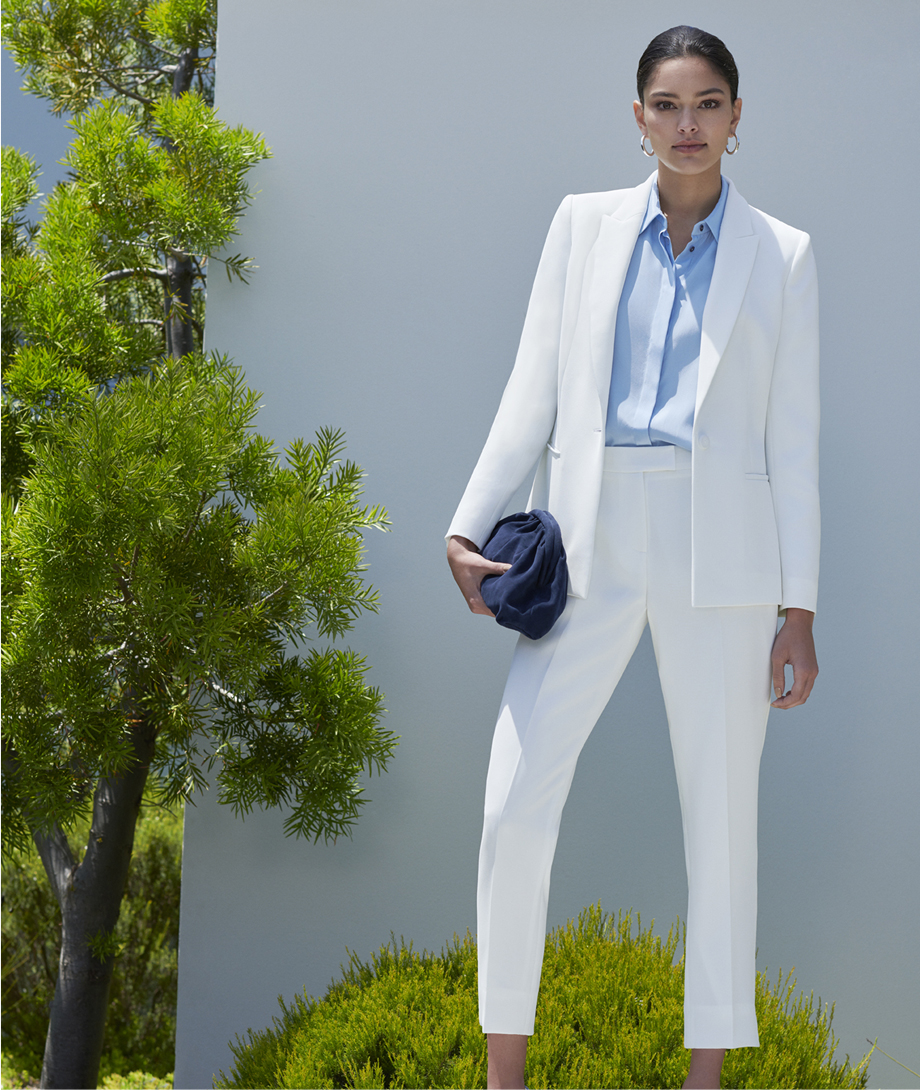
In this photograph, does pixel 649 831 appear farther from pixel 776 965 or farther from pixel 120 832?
pixel 120 832

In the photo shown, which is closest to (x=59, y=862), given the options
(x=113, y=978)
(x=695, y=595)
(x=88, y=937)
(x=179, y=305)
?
(x=88, y=937)

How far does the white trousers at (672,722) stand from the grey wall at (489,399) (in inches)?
45.0

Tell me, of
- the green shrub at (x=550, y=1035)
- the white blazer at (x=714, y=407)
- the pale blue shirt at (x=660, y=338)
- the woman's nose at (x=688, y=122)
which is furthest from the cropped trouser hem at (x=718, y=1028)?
the woman's nose at (x=688, y=122)

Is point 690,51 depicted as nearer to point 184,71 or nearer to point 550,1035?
point 550,1035

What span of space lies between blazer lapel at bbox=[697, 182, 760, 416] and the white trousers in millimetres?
170

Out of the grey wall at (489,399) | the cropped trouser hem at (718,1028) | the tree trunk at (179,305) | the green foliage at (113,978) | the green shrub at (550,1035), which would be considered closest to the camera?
the cropped trouser hem at (718,1028)

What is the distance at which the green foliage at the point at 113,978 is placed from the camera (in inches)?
166

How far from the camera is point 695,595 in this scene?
1792 mm

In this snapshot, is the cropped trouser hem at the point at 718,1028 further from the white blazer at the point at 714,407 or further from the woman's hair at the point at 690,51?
the woman's hair at the point at 690,51

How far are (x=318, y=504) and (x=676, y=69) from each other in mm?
1154

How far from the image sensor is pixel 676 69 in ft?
6.02

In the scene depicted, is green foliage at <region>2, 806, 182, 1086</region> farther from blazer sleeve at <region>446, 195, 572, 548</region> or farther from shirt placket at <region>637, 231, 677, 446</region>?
shirt placket at <region>637, 231, 677, 446</region>

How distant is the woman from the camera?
70.5 inches

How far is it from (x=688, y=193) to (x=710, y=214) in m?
0.05
